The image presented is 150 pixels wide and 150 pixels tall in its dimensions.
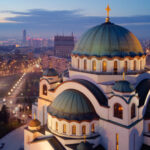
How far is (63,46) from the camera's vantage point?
364 feet

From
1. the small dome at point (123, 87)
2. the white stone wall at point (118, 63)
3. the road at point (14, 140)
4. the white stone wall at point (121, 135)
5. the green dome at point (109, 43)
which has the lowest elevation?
the road at point (14, 140)

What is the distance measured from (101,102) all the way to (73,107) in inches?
84.0

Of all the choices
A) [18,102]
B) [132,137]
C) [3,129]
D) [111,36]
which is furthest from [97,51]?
[18,102]

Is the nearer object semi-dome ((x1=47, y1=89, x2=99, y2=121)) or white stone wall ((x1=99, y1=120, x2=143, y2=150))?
white stone wall ((x1=99, y1=120, x2=143, y2=150))

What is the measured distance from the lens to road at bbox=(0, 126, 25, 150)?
17964 mm

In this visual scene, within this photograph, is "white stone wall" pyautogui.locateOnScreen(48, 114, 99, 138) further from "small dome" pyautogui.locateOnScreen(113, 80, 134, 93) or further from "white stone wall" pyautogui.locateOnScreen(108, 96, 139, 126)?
"small dome" pyautogui.locateOnScreen(113, 80, 134, 93)

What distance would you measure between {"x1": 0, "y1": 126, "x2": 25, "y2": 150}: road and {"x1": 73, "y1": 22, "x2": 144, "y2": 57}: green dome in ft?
32.6

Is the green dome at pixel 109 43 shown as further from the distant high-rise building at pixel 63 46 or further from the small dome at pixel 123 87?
the distant high-rise building at pixel 63 46

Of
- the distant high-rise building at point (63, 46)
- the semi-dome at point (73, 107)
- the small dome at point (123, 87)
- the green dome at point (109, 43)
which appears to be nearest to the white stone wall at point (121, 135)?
the semi-dome at point (73, 107)

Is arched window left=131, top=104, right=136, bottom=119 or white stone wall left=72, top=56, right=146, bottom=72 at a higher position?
white stone wall left=72, top=56, right=146, bottom=72

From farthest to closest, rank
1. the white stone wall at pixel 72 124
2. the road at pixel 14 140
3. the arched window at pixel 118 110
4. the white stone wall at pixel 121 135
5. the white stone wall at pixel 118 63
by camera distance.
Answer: the road at pixel 14 140
the white stone wall at pixel 118 63
the white stone wall at pixel 72 124
the arched window at pixel 118 110
the white stone wall at pixel 121 135

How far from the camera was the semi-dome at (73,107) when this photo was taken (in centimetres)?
1429

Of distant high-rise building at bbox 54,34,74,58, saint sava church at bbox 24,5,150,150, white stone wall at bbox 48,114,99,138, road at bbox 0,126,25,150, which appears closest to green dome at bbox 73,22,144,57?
saint sava church at bbox 24,5,150,150

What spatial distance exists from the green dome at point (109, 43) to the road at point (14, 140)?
9.93m
